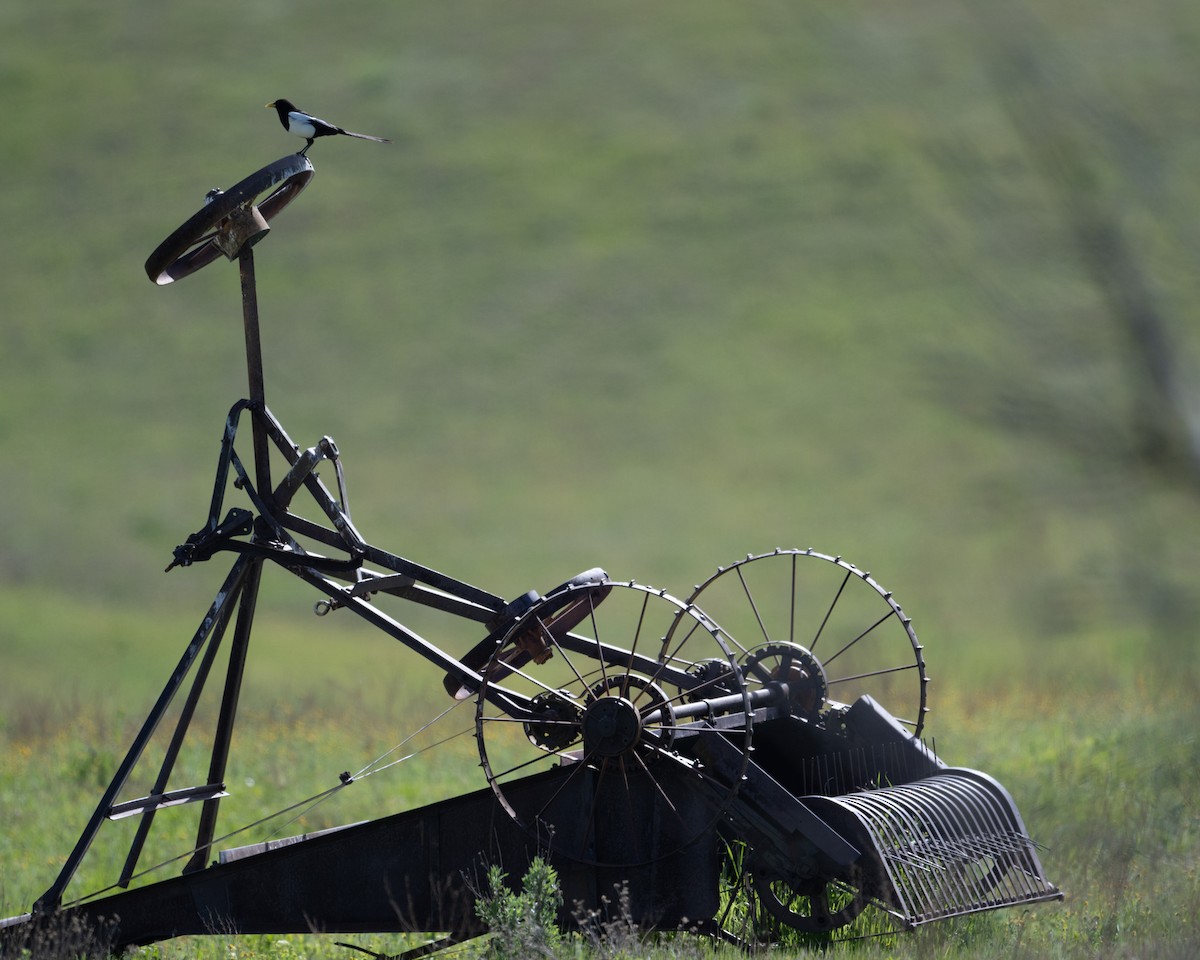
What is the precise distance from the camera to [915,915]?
213 inches

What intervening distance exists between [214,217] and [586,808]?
115 inches

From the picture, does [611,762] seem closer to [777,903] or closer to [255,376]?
[777,903]

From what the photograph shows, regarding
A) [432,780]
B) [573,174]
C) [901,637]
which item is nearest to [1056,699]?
[432,780]

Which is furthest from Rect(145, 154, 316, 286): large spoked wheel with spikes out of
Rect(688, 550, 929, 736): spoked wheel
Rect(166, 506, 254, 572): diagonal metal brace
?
Rect(688, 550, 929, 736): spoked wheel

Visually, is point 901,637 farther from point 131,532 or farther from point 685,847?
point 685,847

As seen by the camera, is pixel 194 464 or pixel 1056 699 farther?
pixel 194 464

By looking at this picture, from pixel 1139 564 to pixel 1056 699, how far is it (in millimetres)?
10889

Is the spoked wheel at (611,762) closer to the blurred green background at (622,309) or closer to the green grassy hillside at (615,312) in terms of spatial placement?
the green grassy hillside at (615,312)

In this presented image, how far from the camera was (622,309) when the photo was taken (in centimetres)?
3441

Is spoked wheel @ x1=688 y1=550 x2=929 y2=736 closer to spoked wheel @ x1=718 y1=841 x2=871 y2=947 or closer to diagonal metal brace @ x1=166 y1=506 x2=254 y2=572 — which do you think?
spoked wheel @ x1=718 y1=841 x2=871 y2=947

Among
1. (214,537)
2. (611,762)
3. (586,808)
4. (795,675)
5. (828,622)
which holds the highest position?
(214,537)

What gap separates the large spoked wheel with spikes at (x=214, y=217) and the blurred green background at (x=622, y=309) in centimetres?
296

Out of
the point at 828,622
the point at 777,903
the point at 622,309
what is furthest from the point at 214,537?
the point at 622,309

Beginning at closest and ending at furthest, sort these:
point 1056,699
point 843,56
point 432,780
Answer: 1. point 843,56
2. point 432,780
3. point 1056,699
